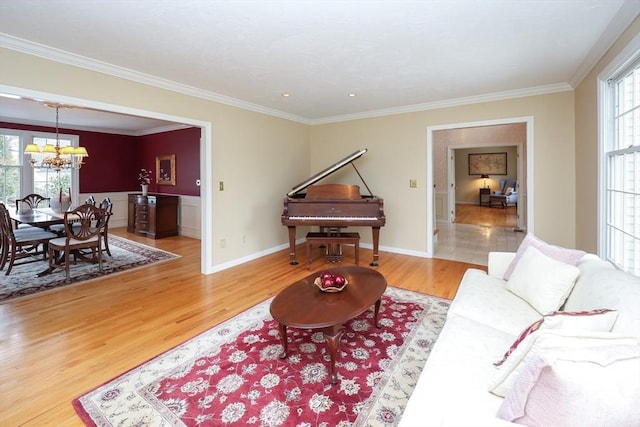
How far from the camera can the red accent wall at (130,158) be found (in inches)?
259

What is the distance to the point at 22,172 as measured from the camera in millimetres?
6141

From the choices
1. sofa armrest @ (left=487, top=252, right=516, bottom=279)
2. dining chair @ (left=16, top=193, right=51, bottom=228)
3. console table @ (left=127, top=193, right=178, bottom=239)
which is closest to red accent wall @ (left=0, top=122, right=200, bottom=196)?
console table @ (left=127, top=193, right=178, bottom=239)

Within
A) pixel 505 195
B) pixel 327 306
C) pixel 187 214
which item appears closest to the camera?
pixel 327 306

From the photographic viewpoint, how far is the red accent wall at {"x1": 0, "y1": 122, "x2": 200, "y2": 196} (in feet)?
21.6

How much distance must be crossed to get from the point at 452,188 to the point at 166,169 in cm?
756

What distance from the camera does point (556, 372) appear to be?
89cm

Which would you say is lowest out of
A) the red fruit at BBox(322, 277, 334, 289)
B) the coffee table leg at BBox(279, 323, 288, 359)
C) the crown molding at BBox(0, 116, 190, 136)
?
the coffee table leg at BBox(279, 323, 288, 359)

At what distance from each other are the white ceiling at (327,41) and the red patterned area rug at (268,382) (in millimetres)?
2503

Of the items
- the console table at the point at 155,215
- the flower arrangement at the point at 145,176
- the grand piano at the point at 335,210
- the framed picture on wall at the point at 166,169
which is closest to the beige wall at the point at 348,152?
the grand piano at the point at 335,210

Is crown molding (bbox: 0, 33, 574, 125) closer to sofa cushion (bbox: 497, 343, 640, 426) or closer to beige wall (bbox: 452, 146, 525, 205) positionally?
sofa cushion (bbox: 497, 343, 640, 426)

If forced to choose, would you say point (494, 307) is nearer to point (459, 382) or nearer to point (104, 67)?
point (459, 382)

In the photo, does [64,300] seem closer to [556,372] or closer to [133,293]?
[133,293]

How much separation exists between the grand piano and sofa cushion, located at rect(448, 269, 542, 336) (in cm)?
209

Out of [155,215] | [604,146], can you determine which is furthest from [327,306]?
[155,215]
